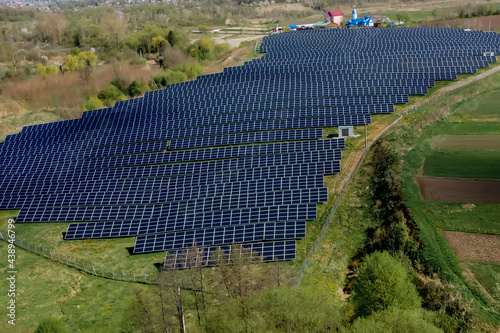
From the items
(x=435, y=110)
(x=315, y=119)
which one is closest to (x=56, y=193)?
(x=315, y=119)

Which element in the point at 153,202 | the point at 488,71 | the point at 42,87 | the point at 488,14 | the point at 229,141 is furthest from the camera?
the point at 488,14

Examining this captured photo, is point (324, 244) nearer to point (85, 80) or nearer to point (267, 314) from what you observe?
point (267, 314)

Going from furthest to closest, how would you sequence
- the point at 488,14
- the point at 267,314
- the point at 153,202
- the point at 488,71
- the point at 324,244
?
the point at 488,14 < the point at 488,71 < the point at 153,202 < the point at 324,244 < the point at 267,314

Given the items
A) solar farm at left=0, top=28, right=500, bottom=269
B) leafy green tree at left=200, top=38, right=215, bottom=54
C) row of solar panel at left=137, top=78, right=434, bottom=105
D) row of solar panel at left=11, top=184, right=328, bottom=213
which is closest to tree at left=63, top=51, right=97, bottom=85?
solar farm at left=0, top=28, right=500, bottom=269

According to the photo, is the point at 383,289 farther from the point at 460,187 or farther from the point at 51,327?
the point at 460,187

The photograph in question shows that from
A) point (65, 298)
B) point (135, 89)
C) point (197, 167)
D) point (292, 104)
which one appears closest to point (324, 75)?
point (292, 104)

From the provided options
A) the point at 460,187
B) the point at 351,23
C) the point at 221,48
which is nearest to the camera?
the point at 460,187

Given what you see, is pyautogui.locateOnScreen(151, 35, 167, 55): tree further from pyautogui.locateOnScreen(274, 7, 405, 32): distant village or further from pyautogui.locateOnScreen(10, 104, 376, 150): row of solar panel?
pyautogui.locateOnScreen(10, 104, 376, 150): row of solar panel

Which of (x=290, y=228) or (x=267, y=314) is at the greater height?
(x=267, y=314)
